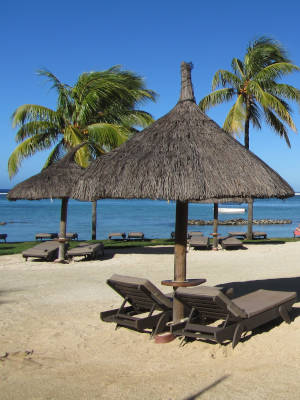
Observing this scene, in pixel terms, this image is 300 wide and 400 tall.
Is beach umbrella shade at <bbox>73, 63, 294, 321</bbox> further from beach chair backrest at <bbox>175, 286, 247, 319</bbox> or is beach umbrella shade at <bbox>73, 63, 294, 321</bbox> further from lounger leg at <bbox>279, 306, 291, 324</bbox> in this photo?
lounger leg at <bbox>279, 306, 291, 324</bbox>

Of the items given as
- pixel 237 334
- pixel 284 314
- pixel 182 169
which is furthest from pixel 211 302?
pixel 182 169

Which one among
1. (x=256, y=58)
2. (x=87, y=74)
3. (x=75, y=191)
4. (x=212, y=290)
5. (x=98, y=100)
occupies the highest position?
(x=256, y=58)

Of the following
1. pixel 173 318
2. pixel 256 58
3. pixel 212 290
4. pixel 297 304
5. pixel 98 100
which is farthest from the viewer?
pixel 256 58

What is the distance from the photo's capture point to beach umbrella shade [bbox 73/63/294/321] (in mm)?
5527

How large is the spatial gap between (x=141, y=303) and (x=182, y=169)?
6.14ft

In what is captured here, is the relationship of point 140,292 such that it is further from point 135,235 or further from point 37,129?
point 135,235

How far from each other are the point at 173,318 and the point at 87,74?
11035mm

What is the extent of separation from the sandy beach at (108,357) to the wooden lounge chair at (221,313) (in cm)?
17

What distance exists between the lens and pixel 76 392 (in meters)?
3.94

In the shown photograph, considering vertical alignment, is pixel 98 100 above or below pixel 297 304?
above

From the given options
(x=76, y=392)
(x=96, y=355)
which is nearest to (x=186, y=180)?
(x=96, y=355)

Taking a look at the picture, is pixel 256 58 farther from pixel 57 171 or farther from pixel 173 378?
pixel 173 378

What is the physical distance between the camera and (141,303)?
5883mm

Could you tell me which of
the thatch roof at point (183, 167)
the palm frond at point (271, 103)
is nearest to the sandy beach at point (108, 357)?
the thatch roof at point (183, 167)
